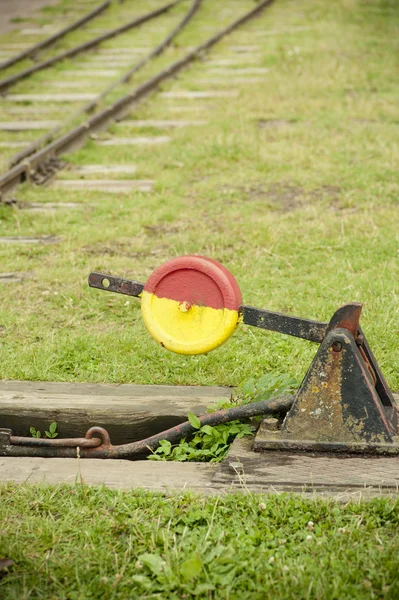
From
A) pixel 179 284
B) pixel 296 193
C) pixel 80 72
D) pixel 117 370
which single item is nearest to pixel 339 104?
pixel 296 193

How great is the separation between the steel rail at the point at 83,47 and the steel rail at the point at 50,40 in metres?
0.46

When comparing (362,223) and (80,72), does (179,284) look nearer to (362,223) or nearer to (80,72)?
(362,223)

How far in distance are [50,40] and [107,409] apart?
12.6m

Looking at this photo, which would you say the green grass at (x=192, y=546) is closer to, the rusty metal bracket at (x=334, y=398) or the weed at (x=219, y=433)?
the rusty metal bracket at (x=334, y=398)

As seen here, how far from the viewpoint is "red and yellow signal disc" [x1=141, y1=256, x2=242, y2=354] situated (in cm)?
332

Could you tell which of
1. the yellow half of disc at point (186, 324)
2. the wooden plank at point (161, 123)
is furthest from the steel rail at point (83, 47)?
the yellow half of disc at point (186, 324)

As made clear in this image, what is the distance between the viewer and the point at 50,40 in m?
15.2

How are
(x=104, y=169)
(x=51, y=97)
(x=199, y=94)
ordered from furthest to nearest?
1. (x=199, y=94)
2. (x=51, y=97)
3. (x=104, y=169)

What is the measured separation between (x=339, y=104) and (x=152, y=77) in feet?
9.68

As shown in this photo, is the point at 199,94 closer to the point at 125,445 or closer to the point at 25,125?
the point at 25,125

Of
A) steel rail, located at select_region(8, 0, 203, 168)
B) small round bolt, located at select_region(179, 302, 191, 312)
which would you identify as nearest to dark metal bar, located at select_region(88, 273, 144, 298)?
small round bolt, located at select_region(179, 302, 191, 312)

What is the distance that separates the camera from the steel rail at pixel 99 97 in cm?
867

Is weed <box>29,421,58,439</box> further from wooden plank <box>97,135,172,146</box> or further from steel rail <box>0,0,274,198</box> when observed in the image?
wooden plank <box>97,135,172,146</box>

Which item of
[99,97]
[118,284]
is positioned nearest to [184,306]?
[118,284]
